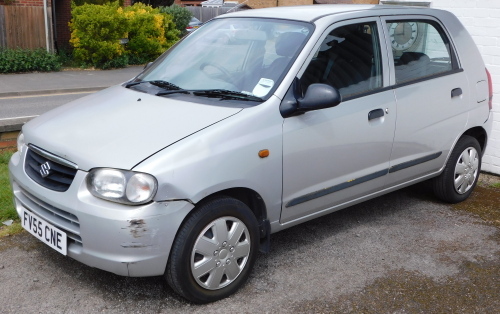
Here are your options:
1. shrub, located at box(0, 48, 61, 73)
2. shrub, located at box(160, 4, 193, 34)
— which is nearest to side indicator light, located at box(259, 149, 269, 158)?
shrub, located at box(0, 48, 61, 73)

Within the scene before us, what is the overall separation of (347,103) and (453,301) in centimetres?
150

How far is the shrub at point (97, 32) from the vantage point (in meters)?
18.2

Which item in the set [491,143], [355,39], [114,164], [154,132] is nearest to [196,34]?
[355,39]

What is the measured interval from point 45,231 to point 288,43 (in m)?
2.03

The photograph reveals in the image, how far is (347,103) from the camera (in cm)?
447

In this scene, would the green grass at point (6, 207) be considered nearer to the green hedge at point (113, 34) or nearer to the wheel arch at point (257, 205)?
the wheel arch at point (257, 205)

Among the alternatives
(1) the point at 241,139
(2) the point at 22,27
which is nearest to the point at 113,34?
(2) the point at 22,27

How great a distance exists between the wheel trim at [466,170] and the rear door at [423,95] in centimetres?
27

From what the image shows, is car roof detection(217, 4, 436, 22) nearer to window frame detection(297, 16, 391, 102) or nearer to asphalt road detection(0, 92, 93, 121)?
window frame detection(297, 16, 391, 102)

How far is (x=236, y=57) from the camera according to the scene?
452 cm

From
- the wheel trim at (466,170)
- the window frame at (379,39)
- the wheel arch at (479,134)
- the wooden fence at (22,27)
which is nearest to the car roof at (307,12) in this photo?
the window frame at (379,39)

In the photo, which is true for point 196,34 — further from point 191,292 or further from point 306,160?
point 191,292

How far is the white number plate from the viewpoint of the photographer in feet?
12.1

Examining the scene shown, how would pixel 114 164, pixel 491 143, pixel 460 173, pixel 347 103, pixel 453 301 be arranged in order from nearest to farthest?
pixel 114 164
pixel 453 301
pixel 347 103
pixel 460 173
pixel 491 143
